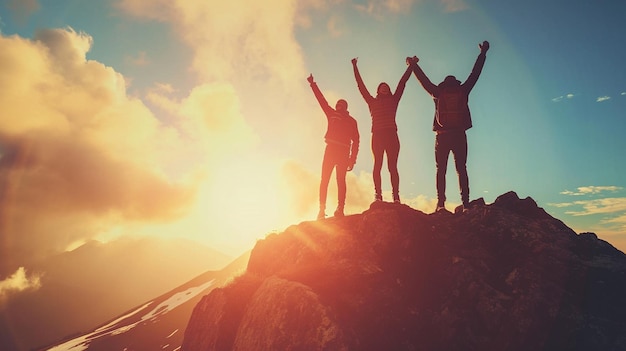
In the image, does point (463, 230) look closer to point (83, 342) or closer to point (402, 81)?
point (402, 81)

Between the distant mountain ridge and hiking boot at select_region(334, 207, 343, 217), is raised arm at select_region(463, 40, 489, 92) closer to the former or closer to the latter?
hiking boot at select_region(334, 207, 343, 217)

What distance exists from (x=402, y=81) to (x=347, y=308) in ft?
28.1

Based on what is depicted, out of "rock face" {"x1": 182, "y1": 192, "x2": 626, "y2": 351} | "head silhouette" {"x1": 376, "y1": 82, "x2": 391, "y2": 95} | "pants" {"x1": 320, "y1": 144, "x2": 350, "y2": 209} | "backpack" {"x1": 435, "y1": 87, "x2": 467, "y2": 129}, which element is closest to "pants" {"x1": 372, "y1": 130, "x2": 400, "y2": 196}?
"rock face" {"x1": 182, "y1": 192, "x2": 626, "y2": 351}

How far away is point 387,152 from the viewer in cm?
1245

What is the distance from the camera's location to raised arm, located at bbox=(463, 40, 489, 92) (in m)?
12.5

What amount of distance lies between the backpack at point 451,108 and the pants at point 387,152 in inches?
73.3

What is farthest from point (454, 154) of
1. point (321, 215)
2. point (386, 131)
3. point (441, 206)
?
point (321, 215)

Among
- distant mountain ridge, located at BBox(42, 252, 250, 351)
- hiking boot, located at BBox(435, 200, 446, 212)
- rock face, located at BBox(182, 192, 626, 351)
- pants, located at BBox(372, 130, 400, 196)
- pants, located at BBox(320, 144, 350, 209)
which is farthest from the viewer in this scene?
distant mountain ridge, located at BBox(42, 252, 250, 351)

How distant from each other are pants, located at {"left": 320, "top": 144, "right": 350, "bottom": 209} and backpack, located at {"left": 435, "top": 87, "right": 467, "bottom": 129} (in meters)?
3.90

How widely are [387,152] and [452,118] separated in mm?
2716

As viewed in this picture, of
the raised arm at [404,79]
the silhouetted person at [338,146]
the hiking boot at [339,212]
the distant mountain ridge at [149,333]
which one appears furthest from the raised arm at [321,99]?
the distant mountain ridge at [149,333]

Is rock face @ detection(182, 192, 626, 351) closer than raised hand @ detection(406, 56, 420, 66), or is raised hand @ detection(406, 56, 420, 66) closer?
rock face @ detection(182, 192, 626, 351)

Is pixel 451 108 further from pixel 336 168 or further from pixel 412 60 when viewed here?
pixel 336 168

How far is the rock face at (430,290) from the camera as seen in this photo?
8.16 metres
